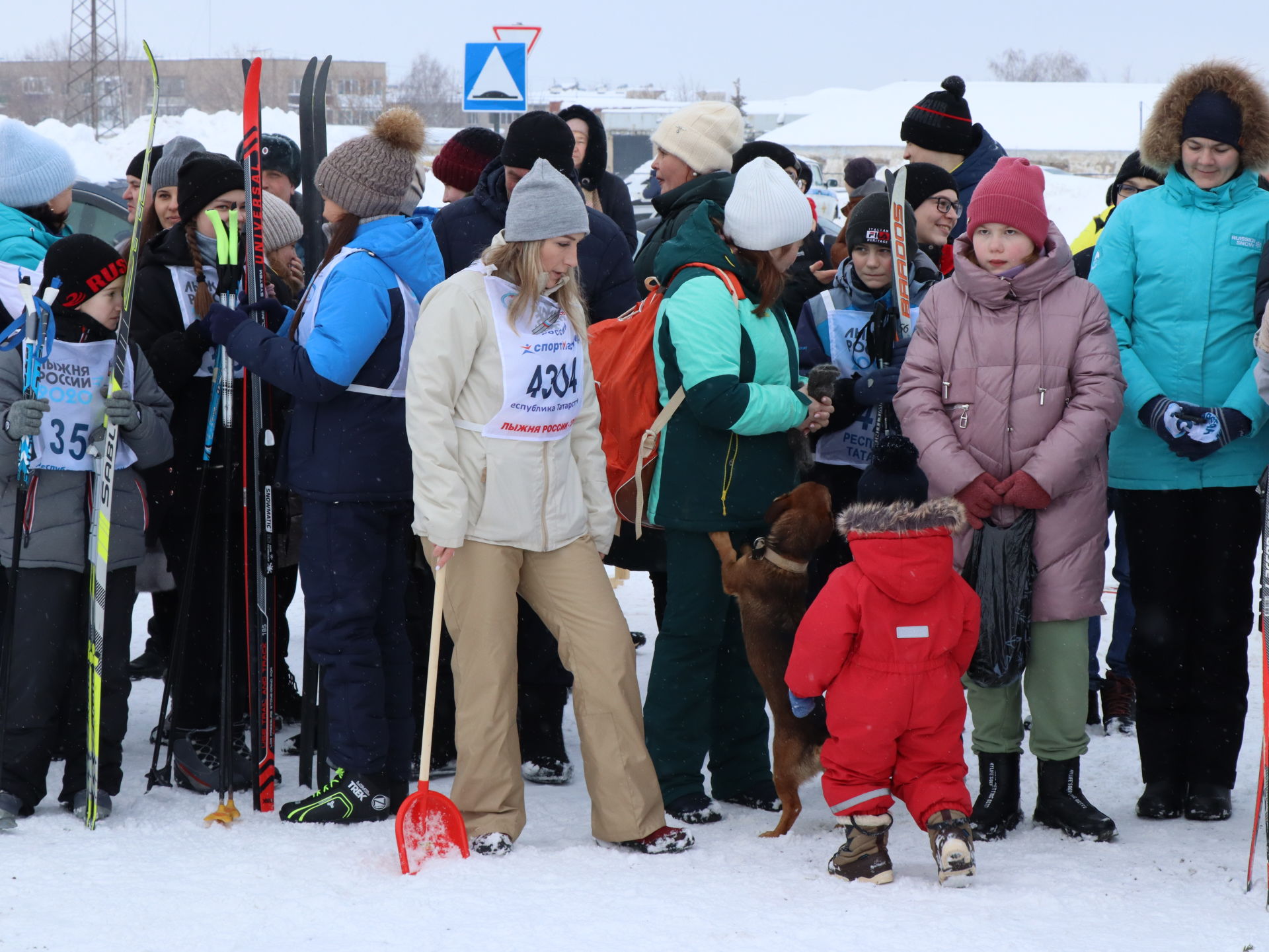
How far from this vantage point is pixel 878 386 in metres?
4.24

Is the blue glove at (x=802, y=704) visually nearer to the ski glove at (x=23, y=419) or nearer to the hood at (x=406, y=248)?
the hood at (x=406, y=248)

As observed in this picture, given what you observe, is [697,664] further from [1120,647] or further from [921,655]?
[1120,647]

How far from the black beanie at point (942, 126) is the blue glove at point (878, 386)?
5.62 ft

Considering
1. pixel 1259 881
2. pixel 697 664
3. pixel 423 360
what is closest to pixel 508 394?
pixel 423 360

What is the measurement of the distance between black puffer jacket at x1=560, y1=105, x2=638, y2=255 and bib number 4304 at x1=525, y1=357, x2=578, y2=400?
6.04 ft

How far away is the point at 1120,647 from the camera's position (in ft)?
17.6

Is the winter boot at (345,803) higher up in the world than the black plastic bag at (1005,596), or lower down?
lower down

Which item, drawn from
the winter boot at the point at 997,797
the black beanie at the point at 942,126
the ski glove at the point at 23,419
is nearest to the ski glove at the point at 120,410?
the ski glove at the point at 23,419

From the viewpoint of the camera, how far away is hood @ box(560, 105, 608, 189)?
5836 mm

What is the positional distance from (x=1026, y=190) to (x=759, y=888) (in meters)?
2.07

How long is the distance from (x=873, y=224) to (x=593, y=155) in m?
1.78

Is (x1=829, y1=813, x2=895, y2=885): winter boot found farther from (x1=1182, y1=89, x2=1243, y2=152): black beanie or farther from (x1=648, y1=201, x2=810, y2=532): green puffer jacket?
(x1=1182, y1=89, x2=1243, y2=152): black beanie

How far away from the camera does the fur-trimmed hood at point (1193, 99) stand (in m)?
3.98

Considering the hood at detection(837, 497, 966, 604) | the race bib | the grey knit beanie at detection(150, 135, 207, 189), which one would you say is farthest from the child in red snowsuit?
the grey knit beanie at detection(150, 135, 207, 189)
